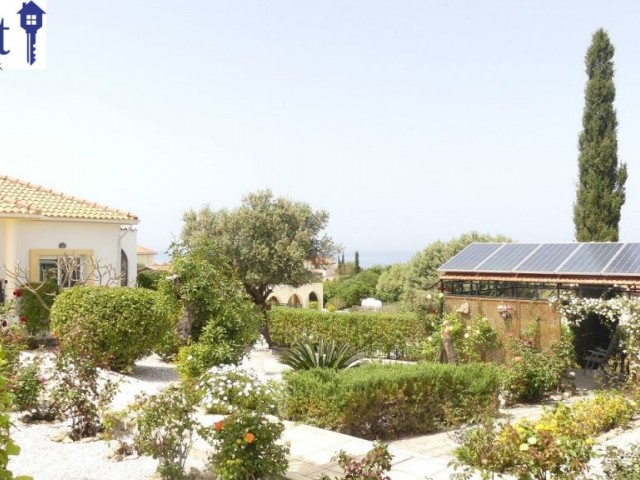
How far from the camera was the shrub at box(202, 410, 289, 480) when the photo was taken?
6.17m

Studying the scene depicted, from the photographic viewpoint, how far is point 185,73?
14383 millimetres

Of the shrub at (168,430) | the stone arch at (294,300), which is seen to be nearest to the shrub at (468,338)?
the shrub at (168,430)

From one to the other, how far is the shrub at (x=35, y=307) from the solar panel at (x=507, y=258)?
1250cm

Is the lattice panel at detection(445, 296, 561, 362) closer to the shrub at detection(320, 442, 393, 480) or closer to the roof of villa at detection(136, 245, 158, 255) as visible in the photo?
the shrub at detection(320, 442, 393, 480)

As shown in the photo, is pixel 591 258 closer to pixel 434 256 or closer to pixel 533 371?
pixel 533 371

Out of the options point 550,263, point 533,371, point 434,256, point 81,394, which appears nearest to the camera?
point 81,394

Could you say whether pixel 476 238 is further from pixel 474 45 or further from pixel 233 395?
pixel 233 395

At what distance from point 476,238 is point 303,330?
1986 cm

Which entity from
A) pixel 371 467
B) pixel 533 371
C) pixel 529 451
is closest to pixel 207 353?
pixel 533 371

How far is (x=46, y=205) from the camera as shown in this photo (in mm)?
19594

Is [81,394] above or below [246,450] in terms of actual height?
above

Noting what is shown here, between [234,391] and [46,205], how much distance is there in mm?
14951

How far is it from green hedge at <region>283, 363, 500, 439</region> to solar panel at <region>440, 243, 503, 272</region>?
260 inches

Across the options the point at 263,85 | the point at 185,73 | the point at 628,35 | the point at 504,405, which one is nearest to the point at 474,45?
the point at 628,35
